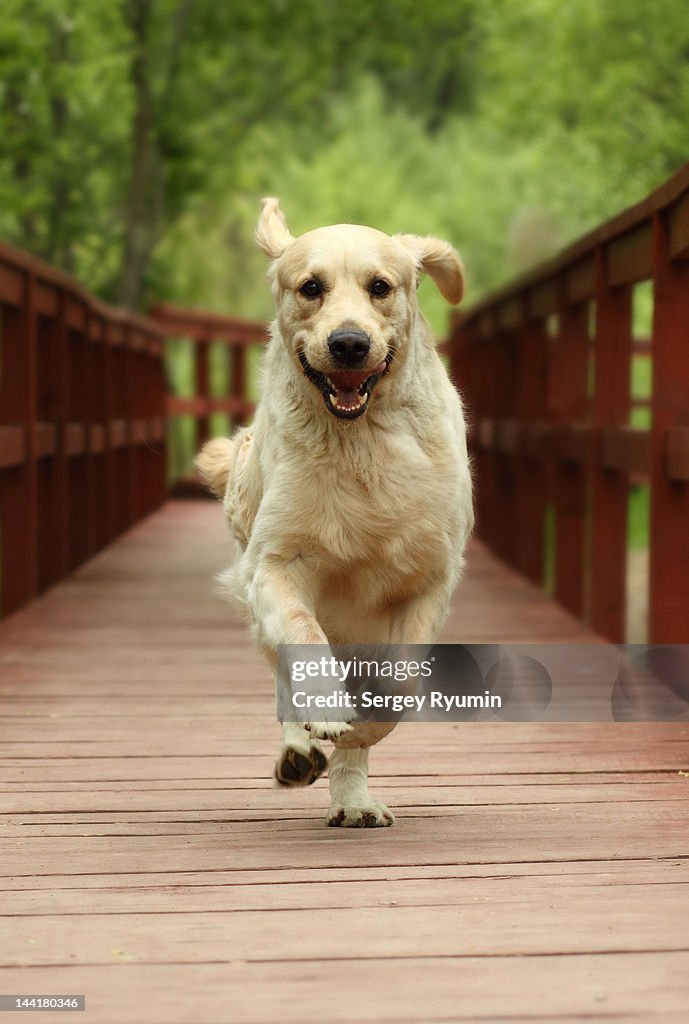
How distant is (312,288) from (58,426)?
5.03 meters

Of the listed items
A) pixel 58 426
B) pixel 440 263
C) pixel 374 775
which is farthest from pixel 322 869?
pixel 58 426

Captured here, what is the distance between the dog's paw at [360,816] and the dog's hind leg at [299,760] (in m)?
0.42

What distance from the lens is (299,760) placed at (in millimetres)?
3168

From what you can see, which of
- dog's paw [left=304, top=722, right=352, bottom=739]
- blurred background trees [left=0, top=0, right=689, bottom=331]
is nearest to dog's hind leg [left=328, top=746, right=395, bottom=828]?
dog's paw [left=304, top=722, right=352, bottom=739]

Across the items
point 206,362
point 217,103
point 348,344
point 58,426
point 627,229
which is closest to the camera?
point 348,344

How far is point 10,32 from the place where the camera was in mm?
11953

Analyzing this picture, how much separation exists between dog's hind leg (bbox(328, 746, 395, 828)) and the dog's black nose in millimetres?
883

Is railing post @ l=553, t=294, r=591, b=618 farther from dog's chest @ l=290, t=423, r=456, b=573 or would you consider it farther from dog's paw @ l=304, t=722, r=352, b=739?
dog's paw @ l=304, t=722, r=352, b=739

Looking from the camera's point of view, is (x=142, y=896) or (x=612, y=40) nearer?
(x=142, y=896)

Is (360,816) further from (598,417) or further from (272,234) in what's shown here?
(598,417)

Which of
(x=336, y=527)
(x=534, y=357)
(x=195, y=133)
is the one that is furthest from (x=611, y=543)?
(x=195, y=133)

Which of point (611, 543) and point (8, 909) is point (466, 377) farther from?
point (8, 909)

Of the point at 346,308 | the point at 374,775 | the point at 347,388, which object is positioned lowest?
the point at 374,775

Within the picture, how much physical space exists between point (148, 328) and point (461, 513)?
9828mm
